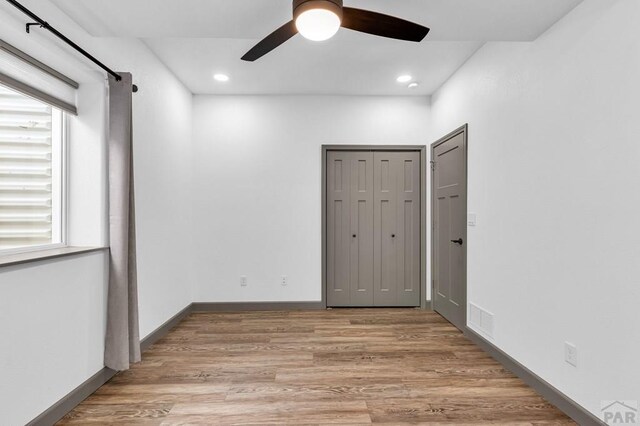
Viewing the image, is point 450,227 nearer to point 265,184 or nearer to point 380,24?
point 265,184

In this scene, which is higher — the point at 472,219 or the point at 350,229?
the point at 472,219

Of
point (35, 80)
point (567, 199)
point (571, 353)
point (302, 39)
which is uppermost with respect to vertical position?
point (302, 39)

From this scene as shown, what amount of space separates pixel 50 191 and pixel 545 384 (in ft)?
11.4

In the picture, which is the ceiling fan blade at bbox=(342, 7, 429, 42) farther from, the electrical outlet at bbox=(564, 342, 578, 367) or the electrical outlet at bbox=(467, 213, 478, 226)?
the electrical outlet at bbox=(564, 342, 578, 367)

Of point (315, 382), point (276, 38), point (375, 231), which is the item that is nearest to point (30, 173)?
point (276, 38)

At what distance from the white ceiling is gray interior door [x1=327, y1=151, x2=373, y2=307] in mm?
950

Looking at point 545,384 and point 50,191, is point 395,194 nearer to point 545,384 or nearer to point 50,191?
point 545,384

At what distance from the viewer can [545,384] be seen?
2131mm

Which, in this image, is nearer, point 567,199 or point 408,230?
point 567,199

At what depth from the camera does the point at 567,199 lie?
1.98 metres

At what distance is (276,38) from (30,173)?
1697 mm

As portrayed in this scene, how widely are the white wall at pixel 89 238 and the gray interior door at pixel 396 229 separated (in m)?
2.34

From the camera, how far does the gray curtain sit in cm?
226

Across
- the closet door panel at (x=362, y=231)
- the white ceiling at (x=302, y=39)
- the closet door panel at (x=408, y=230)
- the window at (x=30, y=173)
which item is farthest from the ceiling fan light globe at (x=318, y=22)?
the closet door panel at (x=408, y=230)
